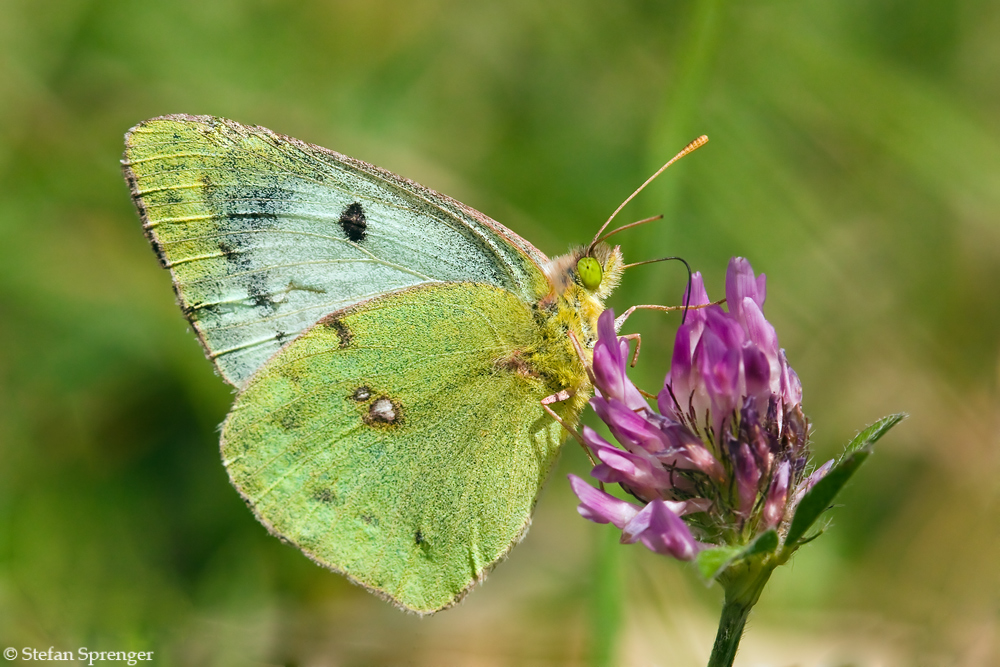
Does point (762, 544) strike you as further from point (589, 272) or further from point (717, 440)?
point (589, 272)

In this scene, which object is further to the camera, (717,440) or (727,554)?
(717,440)

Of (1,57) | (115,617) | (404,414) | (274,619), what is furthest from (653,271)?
(1,57)

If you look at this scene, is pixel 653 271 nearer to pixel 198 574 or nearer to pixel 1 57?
pixel 198 574

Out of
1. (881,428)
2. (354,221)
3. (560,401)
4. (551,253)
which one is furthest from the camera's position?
(551,253)

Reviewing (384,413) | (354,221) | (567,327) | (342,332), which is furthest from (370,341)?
(567,327)

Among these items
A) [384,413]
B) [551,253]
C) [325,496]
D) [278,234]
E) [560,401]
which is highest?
[551,253]
